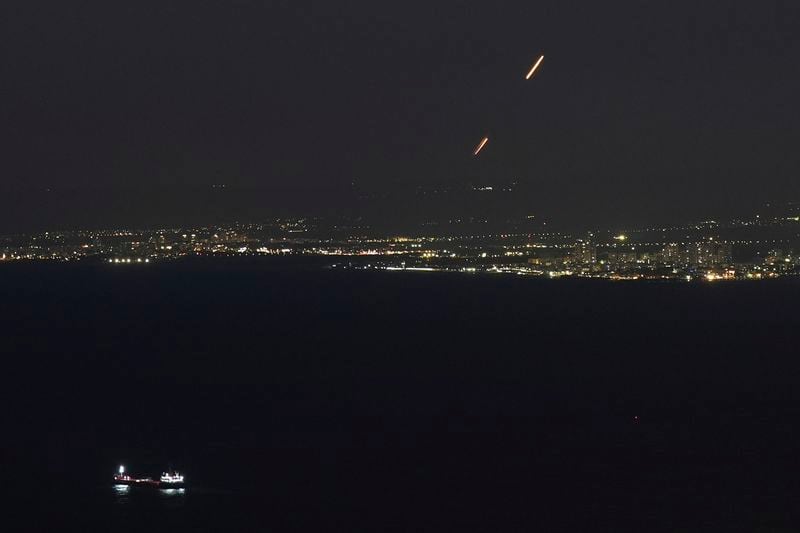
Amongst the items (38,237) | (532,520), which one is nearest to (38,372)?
(532,520)

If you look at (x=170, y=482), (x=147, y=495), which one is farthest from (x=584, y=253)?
(x=147, y=495)

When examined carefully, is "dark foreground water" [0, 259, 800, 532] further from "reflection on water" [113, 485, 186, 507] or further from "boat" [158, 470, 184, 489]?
"boat" [158, 470, 184, 489]

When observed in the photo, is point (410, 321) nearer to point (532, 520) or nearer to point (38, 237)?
point (532, 520)

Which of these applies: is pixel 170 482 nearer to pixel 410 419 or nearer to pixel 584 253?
Result: pixel 410 419

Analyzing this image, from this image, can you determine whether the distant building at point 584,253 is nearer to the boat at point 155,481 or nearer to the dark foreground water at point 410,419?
the dark foreground water at point 410,419

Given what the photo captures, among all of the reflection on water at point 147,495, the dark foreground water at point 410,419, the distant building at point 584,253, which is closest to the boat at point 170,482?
the reflection on water at point 147,495

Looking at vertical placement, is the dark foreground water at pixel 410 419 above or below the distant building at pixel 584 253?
below

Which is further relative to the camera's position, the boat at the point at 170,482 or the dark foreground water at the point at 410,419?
the boat at the point at 170,482

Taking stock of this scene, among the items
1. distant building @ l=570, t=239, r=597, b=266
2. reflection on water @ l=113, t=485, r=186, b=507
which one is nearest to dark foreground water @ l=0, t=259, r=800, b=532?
reflection on water @ l=113, t=485, r=186, b=507
